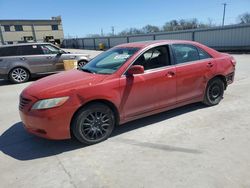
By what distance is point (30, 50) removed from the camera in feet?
33.1

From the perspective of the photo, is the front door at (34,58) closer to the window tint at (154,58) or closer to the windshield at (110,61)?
the windshield at (110,61)

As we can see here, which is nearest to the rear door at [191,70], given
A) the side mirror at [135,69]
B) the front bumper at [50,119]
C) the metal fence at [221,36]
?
the side mirror at [135,69]

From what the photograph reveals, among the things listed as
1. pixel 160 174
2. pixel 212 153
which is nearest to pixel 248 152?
pixel 212 153

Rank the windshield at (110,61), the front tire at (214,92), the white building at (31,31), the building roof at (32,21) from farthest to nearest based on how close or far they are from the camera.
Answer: the white building at (31,31) < the building roof at (32,21) < the front tire at (214,92) < the windshield at (110,61)

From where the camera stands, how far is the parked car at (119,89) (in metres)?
3.39

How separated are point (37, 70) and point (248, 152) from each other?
9239 millimetres

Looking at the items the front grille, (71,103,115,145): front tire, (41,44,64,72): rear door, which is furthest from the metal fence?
the front grille

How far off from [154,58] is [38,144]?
8.59 ft

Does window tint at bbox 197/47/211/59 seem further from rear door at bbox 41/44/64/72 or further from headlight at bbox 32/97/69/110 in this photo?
rear door at bbox 41/44/64/72

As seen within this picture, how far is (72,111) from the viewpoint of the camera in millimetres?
3395

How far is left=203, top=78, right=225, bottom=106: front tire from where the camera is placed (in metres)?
5.01

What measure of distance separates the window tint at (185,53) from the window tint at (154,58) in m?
0.24

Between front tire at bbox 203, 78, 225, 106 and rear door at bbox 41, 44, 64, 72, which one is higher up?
rear door at bbox 41, 44, 64, 72

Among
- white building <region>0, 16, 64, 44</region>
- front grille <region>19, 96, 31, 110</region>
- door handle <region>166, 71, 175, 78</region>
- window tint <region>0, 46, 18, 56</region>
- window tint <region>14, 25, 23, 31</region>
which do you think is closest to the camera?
front grille <region>19, 96, 31, 110</region>
